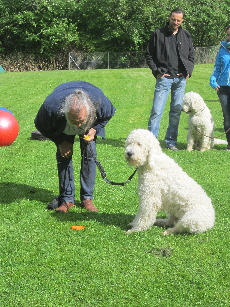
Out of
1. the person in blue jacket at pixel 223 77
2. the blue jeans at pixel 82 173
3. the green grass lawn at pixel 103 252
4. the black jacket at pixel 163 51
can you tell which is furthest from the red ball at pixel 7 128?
the person in blue jacket at pixel 223 77

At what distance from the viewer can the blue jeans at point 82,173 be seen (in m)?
5.59

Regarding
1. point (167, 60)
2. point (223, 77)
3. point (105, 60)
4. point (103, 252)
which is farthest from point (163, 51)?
point (105, 60)

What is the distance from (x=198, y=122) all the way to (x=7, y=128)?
383cm

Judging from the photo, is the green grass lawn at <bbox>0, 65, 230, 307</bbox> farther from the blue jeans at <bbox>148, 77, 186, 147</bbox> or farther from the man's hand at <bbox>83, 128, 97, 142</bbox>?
the blue jeans at <bbox>148, 77, 186, 147</bbox>

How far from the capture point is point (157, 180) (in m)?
4.84

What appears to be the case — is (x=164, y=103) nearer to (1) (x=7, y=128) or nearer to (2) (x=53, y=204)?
(1) (x=7, y=128)

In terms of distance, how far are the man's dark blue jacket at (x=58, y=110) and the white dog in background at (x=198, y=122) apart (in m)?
4.08

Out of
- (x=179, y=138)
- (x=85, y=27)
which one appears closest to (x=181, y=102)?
(x=179, y=138)

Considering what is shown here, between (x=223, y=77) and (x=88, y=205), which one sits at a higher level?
(x=223, y=77)

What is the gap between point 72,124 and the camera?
459 centimetres

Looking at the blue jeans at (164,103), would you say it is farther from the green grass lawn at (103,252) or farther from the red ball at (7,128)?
the red ball at (7,128)

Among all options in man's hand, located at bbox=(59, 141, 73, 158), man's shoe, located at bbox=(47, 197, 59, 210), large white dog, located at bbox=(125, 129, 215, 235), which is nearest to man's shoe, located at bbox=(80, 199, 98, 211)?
man's shoe, located at bbox=(47, 197, 59, 210)

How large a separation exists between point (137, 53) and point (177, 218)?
34419 mm

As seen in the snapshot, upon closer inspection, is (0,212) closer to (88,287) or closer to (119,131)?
(88,287)
